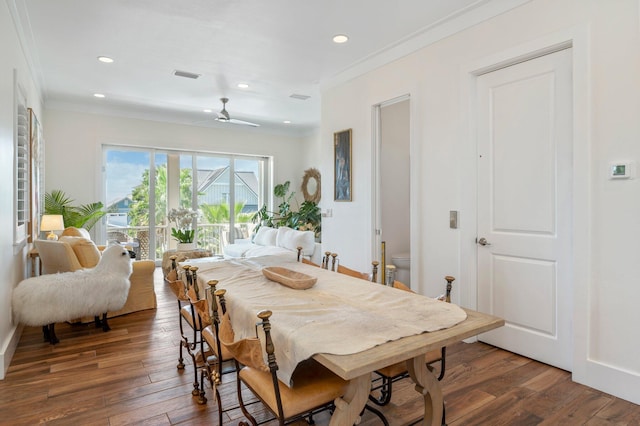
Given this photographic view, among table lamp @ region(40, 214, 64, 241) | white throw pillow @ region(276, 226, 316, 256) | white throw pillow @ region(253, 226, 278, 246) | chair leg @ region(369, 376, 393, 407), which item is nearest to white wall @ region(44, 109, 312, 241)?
table lamp @ region(40, 214, 64, 241)

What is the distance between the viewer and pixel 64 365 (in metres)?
2.73

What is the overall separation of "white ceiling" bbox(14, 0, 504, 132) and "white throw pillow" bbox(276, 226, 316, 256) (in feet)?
6.80

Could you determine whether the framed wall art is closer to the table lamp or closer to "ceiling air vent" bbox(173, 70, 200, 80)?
"ceiling air vent" bbox(173, 70, 200, 80)

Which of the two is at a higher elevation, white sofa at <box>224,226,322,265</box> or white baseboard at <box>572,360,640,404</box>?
white sofa at <box>224,226,322,265</box>

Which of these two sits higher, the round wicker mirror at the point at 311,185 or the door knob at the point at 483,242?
the round wicker mirror at the point at 311,185

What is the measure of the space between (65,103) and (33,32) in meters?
2.72

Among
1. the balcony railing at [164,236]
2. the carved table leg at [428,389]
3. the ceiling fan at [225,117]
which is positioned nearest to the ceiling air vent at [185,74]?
the ceiling fan at [225,117]

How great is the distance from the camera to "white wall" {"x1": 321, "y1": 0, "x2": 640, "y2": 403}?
7.11ft

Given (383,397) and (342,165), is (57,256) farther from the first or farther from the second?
(383,397)

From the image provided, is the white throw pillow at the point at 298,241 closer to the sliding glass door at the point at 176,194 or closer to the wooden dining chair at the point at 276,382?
the sliding glass door at the point at 176,194

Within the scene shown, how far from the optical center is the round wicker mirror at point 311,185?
742cm

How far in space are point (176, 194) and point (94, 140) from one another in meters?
1.58

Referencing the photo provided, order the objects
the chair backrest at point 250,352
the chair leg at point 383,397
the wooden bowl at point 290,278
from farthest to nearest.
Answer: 1. the chair leg at point 383,397
2. the wooden bowl at point 290,278
3. the chair backrest at point 250,352

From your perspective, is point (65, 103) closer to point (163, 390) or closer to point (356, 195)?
point (356, 195)
